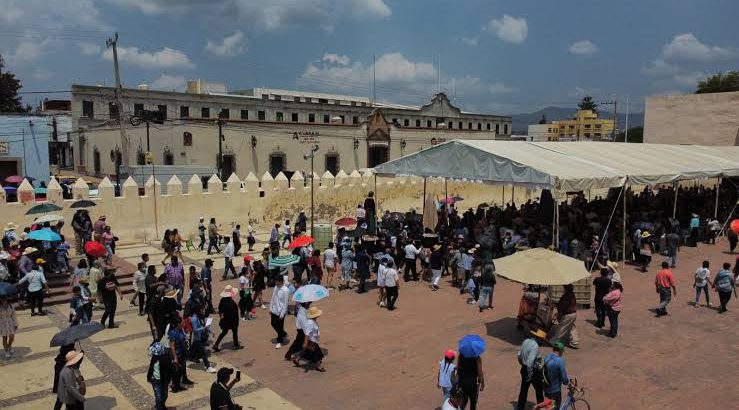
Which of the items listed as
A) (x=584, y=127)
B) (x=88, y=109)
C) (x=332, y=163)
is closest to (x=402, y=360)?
(x=332, y=163)

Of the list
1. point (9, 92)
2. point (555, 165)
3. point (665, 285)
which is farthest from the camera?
point (9, 92)

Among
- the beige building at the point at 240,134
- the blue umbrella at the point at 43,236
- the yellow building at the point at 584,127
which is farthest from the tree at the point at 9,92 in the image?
the yellow building at the point at 584,127

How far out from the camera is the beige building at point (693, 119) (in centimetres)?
3256

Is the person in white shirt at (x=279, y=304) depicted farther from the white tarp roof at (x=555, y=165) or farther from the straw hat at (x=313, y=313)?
the white tarp roof at (x=555, y=165)

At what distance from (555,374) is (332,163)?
28475mm

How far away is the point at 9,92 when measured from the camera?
49.5 meters

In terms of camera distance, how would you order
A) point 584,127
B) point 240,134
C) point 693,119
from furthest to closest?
point 584,127 < point 693,119 < point 240,134

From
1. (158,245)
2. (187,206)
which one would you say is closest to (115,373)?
(158,245)

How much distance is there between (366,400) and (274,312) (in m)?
2.53

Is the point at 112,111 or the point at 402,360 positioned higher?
the point at 112,111

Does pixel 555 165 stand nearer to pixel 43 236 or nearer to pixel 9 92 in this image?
pixel 43 236

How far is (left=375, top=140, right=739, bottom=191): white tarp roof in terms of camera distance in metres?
14.7

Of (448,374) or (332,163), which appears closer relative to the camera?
(448,374)

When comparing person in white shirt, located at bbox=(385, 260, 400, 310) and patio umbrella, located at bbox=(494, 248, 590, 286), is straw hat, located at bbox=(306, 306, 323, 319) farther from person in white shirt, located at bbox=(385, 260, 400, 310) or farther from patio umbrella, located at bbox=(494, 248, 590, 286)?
patio umbrella, located at bbox=(494, 248, 590, 286)
